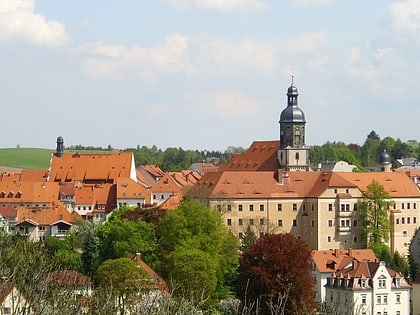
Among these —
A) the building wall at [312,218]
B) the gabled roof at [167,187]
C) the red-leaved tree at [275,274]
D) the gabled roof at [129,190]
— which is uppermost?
the gabled roof at [167,187]

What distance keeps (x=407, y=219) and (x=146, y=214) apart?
22.3m

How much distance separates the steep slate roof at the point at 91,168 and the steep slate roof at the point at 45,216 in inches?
910

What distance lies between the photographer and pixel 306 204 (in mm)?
86688

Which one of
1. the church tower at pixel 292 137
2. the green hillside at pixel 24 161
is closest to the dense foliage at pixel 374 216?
the church tower at pixel 292 137

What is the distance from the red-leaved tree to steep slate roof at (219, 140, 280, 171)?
37980 millimetres

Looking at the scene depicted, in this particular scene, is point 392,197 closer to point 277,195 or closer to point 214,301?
point 277,195

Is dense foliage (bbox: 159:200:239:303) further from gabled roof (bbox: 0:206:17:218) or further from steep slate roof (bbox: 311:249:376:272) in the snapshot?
gabled roof (bbox: 0:206:17:218)

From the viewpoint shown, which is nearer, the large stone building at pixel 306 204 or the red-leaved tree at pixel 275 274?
the red-leaved tree at pixel 275 274

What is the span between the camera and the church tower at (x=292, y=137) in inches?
3848

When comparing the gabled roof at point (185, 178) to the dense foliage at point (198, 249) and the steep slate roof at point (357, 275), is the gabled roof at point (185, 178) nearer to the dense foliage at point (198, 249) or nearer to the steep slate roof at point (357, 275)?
the dense foliage at point (198, 249)

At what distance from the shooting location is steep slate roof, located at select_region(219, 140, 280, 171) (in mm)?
99750

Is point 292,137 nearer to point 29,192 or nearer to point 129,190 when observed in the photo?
point 129,190

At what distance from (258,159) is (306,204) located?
51.0 feet

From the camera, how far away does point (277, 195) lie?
86.7 m
